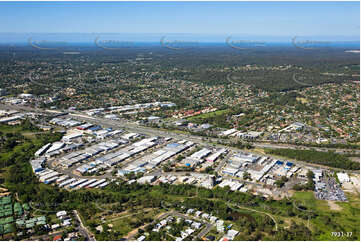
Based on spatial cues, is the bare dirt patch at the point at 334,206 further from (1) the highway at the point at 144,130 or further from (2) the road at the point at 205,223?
(1) the highway at the point at 144,130

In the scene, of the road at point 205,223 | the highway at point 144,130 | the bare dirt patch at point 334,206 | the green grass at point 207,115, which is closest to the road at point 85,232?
the road at point 205,223

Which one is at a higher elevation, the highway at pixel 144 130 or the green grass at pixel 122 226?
the highway at pixel 144 130

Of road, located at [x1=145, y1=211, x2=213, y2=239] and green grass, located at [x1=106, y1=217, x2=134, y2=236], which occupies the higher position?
road, located at [x1=145, y1=211, x2=213, y2=239]

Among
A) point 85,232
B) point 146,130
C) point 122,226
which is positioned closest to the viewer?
point 85,232

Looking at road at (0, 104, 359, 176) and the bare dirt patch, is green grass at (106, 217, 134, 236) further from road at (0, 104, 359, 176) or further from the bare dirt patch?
road at (0, 104, 359, 176)

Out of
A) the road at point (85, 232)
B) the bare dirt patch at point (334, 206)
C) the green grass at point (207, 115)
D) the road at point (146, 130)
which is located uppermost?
the green grass at point (207, 115)

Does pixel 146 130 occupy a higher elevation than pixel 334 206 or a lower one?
higher

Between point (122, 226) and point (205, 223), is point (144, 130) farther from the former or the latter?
point (205, 223)

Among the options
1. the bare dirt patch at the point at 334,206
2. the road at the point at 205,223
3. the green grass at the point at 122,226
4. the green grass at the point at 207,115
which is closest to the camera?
the road at the point at 205,223

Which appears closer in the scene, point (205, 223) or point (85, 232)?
point (85, 232)

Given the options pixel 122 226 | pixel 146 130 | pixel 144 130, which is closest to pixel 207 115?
pixel 146 130

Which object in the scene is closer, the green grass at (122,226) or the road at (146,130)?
the green grass at (122,226)

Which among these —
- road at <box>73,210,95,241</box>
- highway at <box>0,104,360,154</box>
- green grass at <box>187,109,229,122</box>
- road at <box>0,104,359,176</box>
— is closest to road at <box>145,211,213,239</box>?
road at <box>73,210,95,241</box>

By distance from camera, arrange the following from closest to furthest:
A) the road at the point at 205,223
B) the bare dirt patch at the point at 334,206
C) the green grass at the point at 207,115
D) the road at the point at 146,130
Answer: the road at the point at 205,223, the bare dirt patch at the point at 334,206, the road at the point at 146,130, the green grass at the point at 207,115
